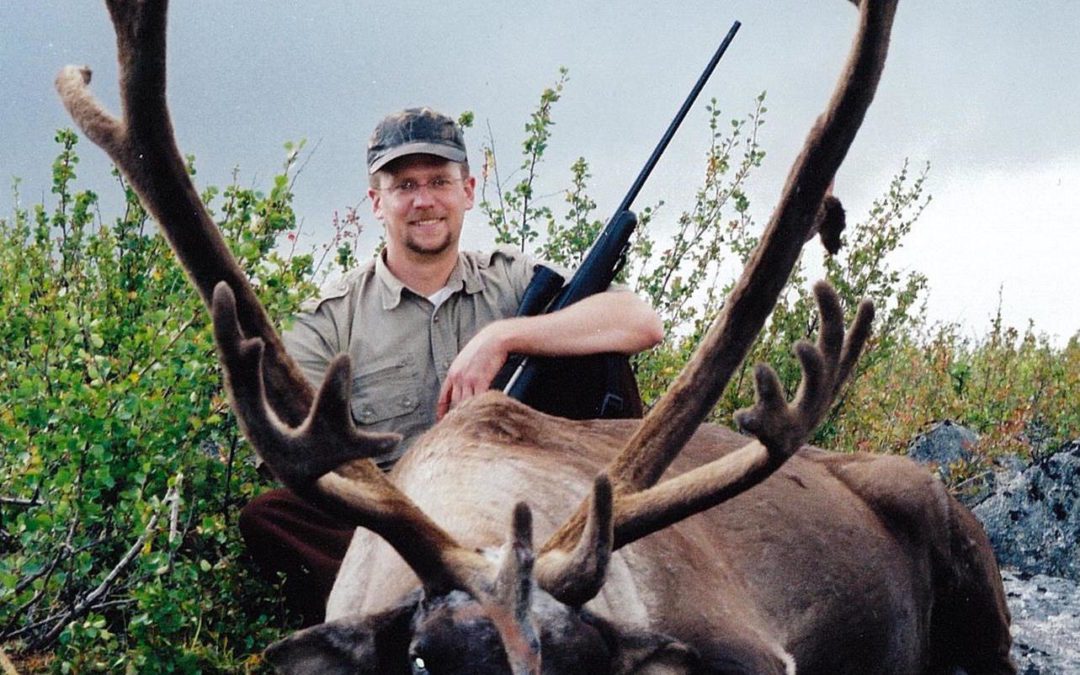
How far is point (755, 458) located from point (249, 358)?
132cm

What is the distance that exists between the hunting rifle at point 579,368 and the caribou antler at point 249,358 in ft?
5.14

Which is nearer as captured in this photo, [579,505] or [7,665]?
[579,505]

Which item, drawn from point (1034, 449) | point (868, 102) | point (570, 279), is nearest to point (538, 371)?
point (570, 279)

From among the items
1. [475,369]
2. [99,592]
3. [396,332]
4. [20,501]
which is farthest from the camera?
[396,332]

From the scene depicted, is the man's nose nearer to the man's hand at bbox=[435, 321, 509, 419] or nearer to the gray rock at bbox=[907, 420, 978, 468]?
the man's hand at bbox=[435, 321, 509, 419]

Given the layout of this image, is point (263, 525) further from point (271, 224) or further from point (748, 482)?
point (748, 482)

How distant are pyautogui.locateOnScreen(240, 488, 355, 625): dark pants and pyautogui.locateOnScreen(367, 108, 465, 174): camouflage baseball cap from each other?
1649mm

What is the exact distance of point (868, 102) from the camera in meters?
3.29

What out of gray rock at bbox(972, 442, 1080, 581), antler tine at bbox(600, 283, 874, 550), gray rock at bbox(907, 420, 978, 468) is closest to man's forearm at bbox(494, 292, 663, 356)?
antler tine at bbox(600, 283, 874, 550)

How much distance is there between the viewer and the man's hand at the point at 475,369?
15.0ft

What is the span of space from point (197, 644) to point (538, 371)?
1.69 meters

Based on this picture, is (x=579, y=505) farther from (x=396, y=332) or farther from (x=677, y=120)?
(x=677, y=120)

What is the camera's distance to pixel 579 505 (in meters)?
3.13

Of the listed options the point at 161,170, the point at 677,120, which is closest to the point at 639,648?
the point at 161,170
